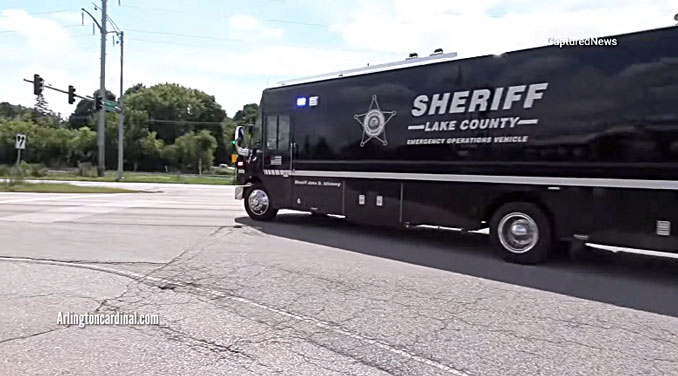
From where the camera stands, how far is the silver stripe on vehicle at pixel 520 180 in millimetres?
6523

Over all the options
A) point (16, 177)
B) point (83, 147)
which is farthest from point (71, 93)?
point (83, 147)

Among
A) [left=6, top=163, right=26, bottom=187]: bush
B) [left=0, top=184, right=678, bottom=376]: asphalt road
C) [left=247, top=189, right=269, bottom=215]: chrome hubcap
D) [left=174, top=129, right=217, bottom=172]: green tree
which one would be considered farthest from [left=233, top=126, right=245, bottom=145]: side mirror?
[left=174, top=129, right=217, bottom=172]: green tree

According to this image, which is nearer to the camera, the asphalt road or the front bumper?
the asphalt road

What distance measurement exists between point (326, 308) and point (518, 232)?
372cm

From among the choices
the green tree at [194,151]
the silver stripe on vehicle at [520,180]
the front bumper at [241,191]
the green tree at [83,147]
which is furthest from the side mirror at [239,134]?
the green tree at [83,147]

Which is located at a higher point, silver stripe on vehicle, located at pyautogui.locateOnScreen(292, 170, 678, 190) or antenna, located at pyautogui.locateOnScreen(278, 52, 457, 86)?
antenna, located at pyautogui.locateOnScreen(278, 52, 457, 86)

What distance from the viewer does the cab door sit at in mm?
11311

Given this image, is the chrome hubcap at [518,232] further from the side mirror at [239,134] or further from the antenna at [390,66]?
the side mirror at [239,134]

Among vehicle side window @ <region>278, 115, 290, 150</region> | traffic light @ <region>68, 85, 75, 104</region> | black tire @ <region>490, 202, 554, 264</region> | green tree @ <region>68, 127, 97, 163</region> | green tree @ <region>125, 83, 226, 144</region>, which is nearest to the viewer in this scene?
black tire @ <region>490, 202, 554, 264</region>

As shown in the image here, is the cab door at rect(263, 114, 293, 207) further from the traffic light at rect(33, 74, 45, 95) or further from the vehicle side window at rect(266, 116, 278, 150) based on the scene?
the traffic light at rect(33, 74, 45, 95)

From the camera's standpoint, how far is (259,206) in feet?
39.4

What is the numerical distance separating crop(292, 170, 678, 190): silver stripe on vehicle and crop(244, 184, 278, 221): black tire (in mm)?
2017

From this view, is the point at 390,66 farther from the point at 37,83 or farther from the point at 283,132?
the point at 37,83

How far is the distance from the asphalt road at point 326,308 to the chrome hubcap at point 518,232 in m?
0.36
